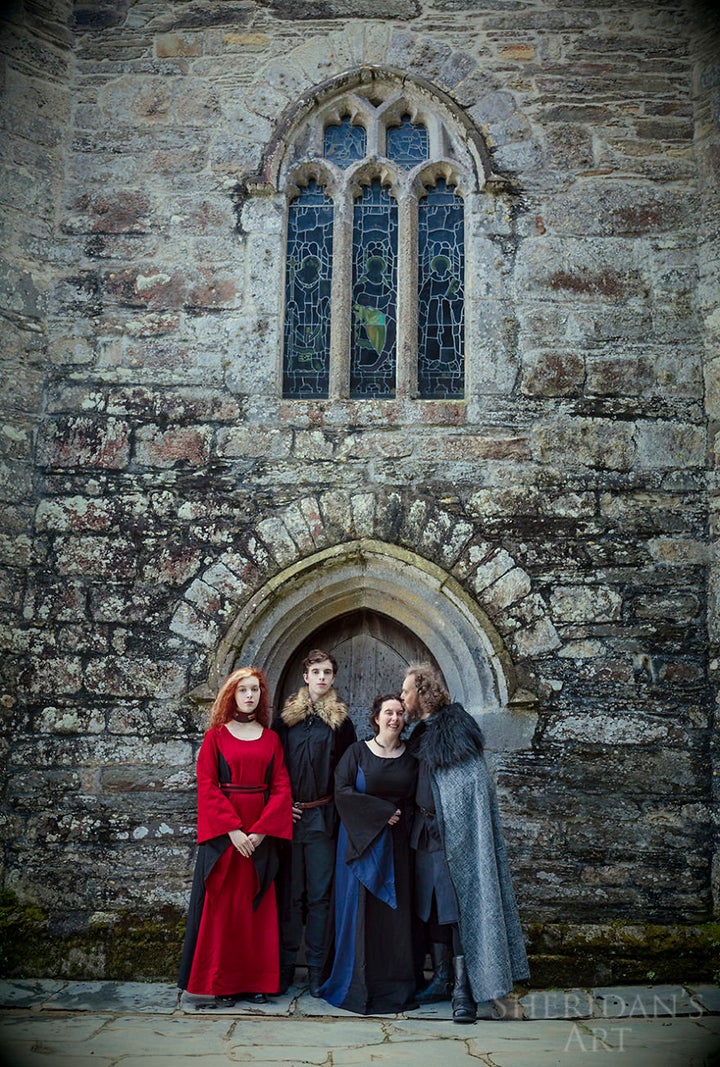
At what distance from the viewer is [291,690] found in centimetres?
575

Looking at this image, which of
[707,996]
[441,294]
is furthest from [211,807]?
[441,294]

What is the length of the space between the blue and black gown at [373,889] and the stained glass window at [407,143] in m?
3.72

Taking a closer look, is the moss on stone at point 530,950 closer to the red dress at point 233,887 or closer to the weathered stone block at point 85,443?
the red dress at point 233,887

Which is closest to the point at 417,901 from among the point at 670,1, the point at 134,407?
the point at 134,407

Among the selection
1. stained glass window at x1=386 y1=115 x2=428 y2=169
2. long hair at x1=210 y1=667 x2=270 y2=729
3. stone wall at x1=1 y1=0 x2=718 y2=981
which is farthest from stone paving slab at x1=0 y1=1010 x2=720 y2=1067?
stained glass window at x1=386 y1=115 x2=428 y2=169

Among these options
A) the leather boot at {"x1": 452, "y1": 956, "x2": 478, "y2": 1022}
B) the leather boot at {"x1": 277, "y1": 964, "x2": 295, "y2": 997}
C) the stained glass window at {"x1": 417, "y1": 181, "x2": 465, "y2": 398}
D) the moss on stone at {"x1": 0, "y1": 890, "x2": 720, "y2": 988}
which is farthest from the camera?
the stained glass window at {"x1": 417, "y1": 181, "x2": 465, "y2": 398}

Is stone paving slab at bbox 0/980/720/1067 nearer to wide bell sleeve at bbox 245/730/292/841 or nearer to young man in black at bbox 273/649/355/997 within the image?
young man in black at bbox 273/649/355/997

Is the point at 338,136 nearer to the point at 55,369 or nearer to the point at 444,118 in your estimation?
the point at 444,118

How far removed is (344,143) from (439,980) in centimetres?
493

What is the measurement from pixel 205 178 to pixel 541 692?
146 inches

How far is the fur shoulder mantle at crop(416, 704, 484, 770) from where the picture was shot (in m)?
4.53

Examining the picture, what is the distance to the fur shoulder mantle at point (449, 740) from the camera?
178 inches

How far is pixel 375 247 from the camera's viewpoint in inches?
236

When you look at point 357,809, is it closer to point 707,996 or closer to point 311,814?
point 311,814
